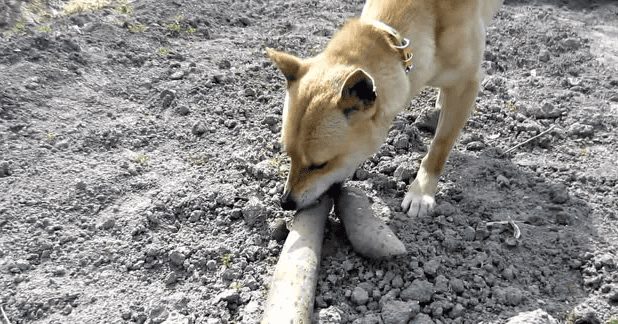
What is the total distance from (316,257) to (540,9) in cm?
545

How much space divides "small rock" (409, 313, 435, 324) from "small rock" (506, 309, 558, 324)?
421 mm

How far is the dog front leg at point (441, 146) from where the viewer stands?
3.48 meters

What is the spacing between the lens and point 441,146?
12.0 feet

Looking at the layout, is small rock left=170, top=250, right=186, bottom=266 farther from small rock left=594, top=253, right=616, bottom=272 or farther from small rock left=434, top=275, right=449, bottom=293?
small rock left=594, top=253, right=616, bottom=272

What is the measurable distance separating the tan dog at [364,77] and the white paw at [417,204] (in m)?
0.65

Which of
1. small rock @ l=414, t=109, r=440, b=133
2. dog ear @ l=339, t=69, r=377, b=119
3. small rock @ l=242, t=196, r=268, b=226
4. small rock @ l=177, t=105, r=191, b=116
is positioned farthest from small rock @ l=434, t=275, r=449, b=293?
small rock @ l=177, t=105, r=191, b=116

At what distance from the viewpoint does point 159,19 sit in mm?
5922

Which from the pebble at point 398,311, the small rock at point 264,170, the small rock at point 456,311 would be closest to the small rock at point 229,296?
the pebble at point 398,311

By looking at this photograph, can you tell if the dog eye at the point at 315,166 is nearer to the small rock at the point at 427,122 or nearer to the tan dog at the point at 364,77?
the tan dog at the point at 364,77

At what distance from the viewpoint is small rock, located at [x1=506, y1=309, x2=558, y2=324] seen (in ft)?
8.08

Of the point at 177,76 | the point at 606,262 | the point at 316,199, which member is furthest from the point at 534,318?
the point at 177,76

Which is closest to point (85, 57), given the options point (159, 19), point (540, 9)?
point (159, 19)

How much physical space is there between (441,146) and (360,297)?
144 centimetres

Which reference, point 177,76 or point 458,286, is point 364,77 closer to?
point 458,286
